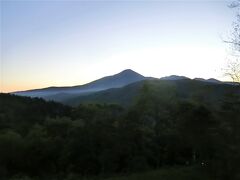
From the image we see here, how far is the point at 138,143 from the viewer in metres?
41.6

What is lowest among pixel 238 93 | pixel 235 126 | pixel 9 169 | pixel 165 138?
pixel 9 169

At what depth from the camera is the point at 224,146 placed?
70.9 ft

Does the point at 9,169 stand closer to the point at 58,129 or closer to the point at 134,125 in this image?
the point at 58,129

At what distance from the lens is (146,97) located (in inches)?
1959

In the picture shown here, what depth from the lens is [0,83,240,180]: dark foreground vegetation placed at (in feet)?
84.7

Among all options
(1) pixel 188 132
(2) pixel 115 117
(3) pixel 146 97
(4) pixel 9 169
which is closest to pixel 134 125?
(2) pixel 115 117

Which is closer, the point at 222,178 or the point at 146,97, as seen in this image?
the point at 222,178

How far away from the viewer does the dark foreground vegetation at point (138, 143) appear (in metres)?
25.8

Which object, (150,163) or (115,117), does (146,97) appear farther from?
(150,163)

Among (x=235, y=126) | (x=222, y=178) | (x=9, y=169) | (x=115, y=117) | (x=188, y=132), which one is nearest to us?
(x=235, y=126)

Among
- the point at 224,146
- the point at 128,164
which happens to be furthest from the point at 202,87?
the point at 224,146

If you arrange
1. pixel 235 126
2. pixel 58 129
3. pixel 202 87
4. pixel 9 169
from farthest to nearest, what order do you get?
pixel 58 129 → pixel 9 169 → pixel 202 87 → pixel 235 126

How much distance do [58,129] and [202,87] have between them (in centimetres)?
2421

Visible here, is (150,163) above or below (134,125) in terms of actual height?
below
